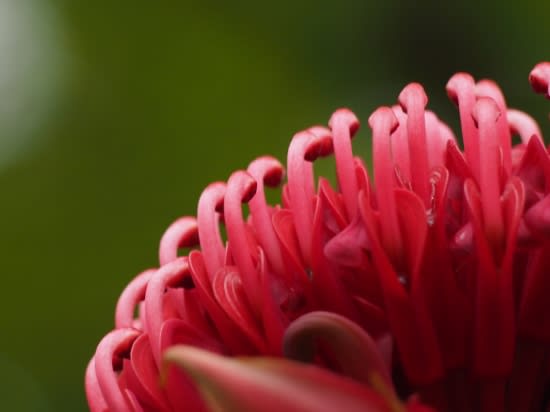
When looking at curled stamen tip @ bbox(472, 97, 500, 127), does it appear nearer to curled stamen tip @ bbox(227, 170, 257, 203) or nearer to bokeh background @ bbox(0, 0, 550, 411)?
curled stamen tip @ bbox(227, 170, 257, 203)

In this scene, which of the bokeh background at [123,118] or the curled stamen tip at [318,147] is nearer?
the curled stamen tip at [318,147]

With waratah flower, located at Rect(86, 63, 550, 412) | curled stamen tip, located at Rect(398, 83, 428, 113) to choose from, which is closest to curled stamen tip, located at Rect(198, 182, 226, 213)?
waratah flower, located at Rect(86, 63, 550, 412)

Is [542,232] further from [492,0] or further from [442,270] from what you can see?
[492,0]

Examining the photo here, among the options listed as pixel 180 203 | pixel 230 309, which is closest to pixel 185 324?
pixel 230 309

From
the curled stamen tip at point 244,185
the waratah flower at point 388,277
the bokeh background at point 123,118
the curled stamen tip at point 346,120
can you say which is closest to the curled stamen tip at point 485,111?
the waratah flower at point 388,277

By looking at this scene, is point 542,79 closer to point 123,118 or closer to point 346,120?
point 346,120

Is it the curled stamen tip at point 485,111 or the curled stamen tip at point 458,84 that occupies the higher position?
the curled stamen tip at point 458,84

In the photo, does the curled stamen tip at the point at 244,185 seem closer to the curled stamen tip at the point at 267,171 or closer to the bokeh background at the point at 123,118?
the curled stamen tip at the point at 267,171

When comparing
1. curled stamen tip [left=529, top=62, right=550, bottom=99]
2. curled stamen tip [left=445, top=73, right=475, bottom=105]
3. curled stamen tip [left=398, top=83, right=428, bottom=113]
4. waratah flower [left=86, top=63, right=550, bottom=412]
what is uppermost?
curled stamen tip [left=398, top=83, right=428, bottom=113]

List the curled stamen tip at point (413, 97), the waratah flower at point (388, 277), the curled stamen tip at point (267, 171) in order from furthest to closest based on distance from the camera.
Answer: the curled stamen tip at point (267, 171) < the curled stamen tip at point (413, 97) < the waratah flower at point (388, 277)
